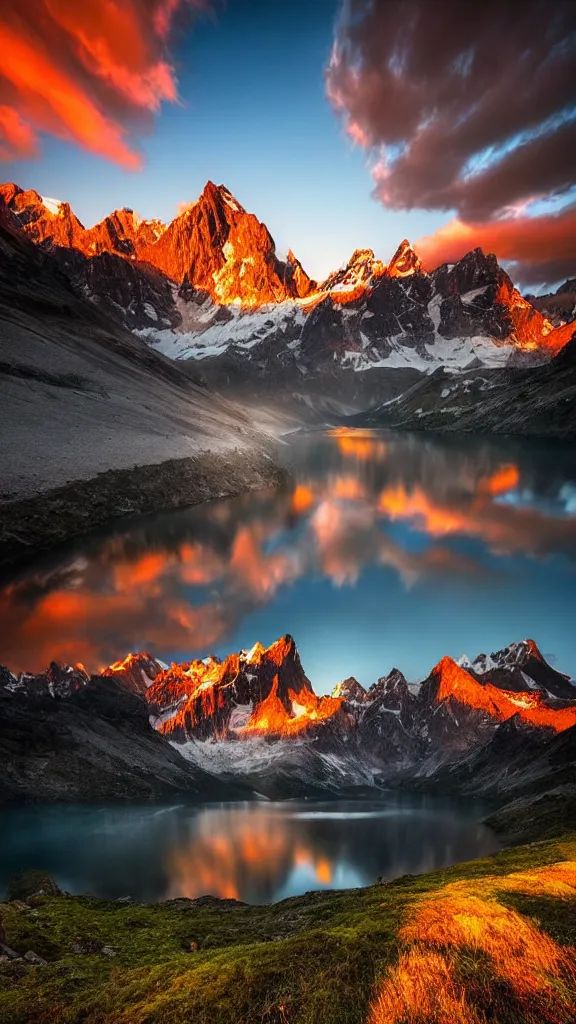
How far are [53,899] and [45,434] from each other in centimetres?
5136

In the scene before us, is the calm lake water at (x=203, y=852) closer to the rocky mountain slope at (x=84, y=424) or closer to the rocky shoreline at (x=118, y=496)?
the rocky shoreline at (x=118, y=496)

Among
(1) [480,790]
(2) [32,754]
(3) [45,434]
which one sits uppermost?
(3) [45,434]

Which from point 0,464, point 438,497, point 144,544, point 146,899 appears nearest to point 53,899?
point 146,899

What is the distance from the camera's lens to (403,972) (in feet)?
19.5

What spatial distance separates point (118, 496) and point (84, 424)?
2067 cm

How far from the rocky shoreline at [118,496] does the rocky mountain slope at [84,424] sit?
130 mm

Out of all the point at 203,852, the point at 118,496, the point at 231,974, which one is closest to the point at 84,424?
the point at 118,496

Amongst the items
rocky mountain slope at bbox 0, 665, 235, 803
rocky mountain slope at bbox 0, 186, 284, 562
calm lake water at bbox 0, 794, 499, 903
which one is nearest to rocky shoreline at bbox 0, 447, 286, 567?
rocky mountain slope at bbox 0, 186, 284, 562

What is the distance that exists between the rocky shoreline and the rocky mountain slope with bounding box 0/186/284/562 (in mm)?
130

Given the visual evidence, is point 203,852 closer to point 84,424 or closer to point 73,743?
point 73,743

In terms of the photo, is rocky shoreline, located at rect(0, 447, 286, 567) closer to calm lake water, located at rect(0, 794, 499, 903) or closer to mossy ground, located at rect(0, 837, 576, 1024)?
calm lake water, located at rect(0, 794, 499, 903)

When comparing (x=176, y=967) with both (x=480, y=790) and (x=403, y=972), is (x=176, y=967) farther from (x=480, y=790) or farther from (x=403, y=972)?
(x=480, y=790)

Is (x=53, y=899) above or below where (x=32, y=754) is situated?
above

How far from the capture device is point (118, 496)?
52.2 metres
